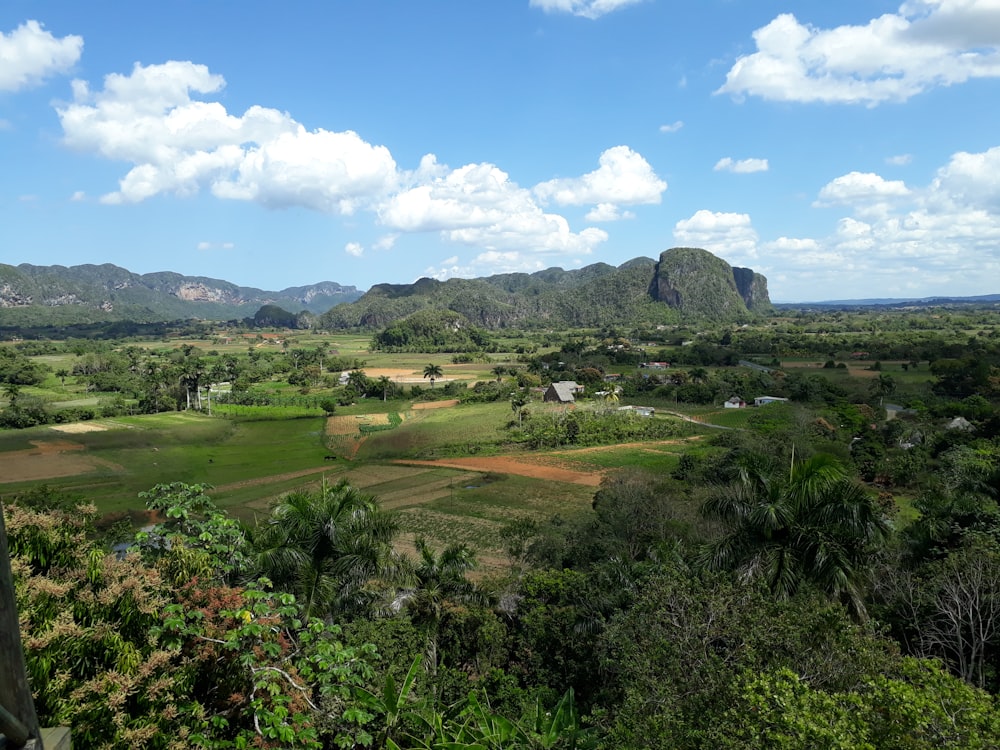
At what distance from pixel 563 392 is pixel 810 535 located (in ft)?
173

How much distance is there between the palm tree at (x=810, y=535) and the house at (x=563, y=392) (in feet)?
165

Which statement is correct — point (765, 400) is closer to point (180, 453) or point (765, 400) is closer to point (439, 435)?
point (439, 435)

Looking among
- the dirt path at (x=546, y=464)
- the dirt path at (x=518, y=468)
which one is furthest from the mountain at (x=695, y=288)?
the dirt path at (x=518, y=468)

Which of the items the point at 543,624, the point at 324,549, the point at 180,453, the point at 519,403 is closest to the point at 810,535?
the point at 543,624

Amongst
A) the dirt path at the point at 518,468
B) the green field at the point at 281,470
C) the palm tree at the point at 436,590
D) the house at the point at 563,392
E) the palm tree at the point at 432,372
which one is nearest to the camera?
the palm tree at the point at 436,590

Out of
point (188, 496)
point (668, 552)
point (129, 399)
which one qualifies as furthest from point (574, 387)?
point (188, 496)

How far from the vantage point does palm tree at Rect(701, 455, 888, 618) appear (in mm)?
7590

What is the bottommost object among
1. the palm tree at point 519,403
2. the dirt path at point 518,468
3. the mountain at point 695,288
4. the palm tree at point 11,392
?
the dirt path at point 518,468

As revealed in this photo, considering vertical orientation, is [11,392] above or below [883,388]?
above

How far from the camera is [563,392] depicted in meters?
60.5

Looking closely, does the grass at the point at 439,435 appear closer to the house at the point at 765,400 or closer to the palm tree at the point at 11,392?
the house at the point at 765,400

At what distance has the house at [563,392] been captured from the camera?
59.4 metres

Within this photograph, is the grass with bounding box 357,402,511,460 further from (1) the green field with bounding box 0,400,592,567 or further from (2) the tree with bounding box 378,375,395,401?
(2) the tree with bounding box 378,375,395,401

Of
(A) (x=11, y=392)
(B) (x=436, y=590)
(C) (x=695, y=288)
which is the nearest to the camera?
(B) (x=436, y=590)
